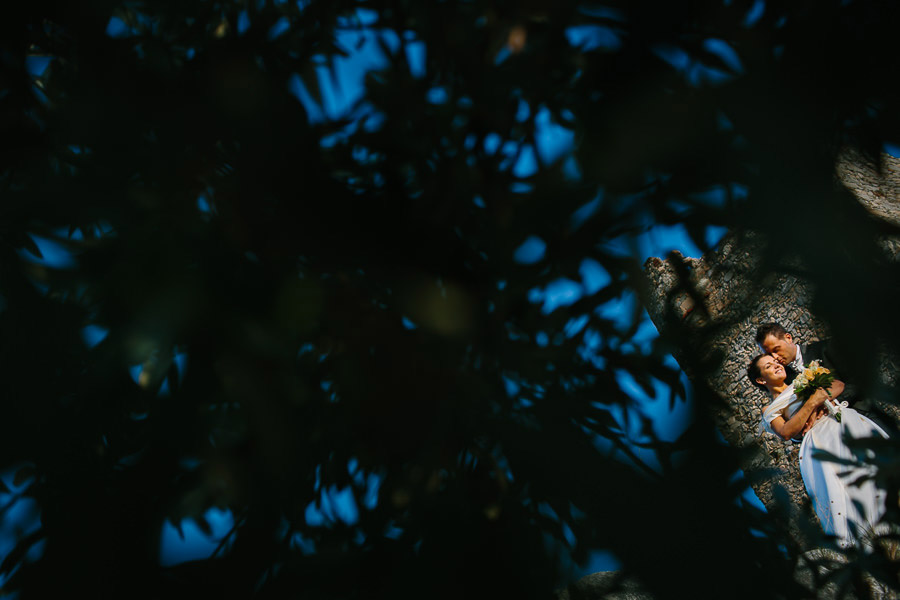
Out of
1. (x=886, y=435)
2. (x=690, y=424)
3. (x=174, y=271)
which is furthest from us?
(x=690, y=424)

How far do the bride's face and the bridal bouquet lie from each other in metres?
0.05

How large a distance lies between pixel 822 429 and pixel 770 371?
0.49ft

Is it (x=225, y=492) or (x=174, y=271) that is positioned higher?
(x=174, y=271)

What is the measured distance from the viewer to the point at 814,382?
956mm

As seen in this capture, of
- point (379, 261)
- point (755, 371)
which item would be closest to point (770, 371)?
point (755, 371)

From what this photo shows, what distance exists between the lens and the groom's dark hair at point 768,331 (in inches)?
41.8

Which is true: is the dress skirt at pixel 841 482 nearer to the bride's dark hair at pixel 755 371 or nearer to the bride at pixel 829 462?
the bride at pixel 829 462

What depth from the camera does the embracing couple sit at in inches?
34.7

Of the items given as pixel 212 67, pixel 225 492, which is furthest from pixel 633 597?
pixel 212 67

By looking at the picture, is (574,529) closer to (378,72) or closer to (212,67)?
(378,72)

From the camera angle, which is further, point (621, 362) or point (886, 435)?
point (621, 362)

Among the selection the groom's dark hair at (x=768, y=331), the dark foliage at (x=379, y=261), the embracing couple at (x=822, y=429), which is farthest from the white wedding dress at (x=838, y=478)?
the dark foliage at (x=379, y=261)

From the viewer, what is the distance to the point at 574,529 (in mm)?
1348

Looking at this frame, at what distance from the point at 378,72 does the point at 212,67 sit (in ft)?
1.31
